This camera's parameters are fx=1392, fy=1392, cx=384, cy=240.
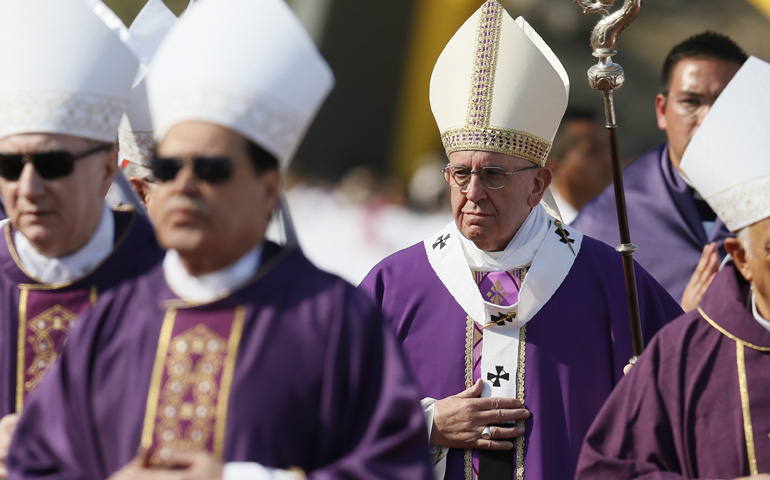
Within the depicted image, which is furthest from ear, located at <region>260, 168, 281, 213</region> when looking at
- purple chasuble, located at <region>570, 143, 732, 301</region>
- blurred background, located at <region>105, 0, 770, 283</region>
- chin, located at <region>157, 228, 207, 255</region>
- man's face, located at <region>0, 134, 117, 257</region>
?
blurred background, located at <region>105, 0, 770, 283</region>

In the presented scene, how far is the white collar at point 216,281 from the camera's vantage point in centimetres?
365

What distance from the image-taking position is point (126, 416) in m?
3.64

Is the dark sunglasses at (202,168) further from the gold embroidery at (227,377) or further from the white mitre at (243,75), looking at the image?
the gold embroidery at (227,377)

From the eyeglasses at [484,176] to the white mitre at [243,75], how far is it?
1.80 meters

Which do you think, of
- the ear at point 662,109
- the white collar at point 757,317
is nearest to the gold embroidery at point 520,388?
the white collar at point 757,317

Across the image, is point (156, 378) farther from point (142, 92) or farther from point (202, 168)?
point (142, 92)

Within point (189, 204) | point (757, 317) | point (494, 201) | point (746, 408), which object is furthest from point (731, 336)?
point (189, 204)

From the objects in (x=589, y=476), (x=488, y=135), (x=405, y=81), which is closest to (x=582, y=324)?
(x=488, y=135)

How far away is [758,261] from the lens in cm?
407

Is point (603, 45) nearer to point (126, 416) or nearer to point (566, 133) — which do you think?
point (126, 416)

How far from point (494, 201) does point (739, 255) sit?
1547 mm

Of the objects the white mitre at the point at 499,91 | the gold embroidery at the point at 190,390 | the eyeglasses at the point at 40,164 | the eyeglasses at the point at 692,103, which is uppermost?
the eyeglasses at the point at 692,103

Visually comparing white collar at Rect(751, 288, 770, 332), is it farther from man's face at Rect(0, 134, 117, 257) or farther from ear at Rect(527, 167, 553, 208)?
man's face at Rect(0, 134, 117, 257)

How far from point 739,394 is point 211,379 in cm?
158
